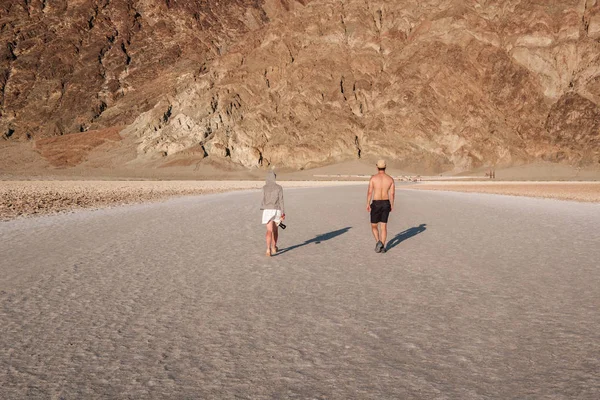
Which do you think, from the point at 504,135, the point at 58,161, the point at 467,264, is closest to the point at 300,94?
the point at 504,135

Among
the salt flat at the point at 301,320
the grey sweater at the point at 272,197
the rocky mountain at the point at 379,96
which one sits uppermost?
the rocky mountain at the point at 379,96

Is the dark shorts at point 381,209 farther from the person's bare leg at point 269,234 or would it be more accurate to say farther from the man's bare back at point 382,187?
the person's bare leg at point 269,234

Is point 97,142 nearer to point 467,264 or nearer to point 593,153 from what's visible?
point 593,153

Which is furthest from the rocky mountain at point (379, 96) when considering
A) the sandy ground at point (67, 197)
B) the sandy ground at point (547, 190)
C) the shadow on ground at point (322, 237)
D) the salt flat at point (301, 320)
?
the salt flat at point (301, 320)

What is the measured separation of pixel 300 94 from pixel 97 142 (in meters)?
42.2

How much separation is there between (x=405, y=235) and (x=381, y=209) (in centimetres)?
287

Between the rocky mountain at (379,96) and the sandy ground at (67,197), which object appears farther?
the rocky mountain at (379,96)

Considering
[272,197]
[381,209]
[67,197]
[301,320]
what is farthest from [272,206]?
[67,197]

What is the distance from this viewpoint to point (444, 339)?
4.44 metres

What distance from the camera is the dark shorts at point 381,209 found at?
9139 millimetres

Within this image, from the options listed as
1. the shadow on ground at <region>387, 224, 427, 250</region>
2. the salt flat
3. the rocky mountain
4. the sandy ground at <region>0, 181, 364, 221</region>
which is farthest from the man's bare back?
the rocky mountain

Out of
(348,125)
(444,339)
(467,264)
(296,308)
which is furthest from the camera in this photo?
(348,125)

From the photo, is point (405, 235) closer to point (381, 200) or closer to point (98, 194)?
point (381, 200)

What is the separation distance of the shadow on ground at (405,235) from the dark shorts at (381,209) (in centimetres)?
91
